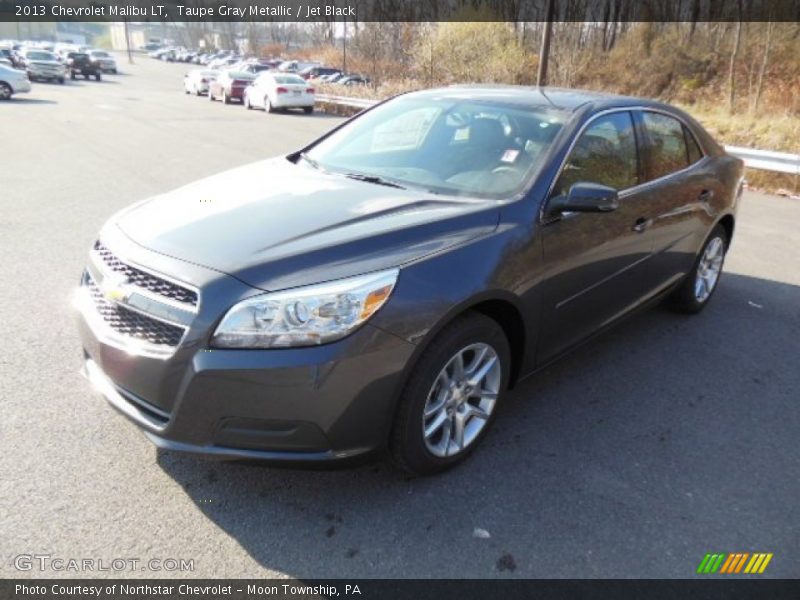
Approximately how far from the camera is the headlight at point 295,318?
2.33 m

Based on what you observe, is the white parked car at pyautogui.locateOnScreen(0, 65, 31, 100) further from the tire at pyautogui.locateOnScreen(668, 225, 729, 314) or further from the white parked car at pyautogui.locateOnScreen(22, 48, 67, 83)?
the tire at pyautogui.locateOnScreen(668, 225, 729, 314)

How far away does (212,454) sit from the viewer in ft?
7.97

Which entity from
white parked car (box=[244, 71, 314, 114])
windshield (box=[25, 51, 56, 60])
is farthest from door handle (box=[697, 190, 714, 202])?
windshield (box=[25, 51, 56, 60])

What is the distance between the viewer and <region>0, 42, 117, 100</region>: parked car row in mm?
23172

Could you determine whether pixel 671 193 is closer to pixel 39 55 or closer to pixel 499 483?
pixel 499 483

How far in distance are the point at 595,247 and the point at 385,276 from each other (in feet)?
4.98

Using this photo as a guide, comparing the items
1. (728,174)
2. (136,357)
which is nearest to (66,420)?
(136,357)

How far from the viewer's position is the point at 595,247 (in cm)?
348

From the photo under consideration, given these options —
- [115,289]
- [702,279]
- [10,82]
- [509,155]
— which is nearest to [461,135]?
[509,155]

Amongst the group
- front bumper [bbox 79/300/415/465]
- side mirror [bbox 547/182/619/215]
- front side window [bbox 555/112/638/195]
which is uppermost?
front side window [bbox 555/112/638/195]

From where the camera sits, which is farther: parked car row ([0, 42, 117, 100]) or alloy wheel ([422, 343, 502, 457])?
parked car row ([0, 42, 117, 100])

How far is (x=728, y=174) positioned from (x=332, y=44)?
57.6 metres

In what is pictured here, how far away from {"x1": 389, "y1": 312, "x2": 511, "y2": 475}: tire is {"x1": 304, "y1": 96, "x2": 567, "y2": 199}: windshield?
0.80 metres

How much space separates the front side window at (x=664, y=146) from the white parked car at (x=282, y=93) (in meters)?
20.0
